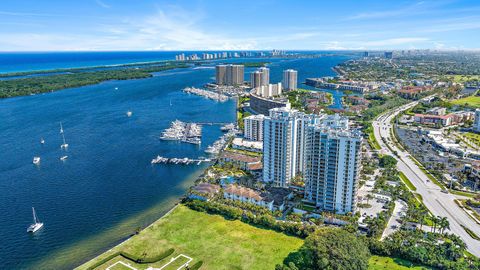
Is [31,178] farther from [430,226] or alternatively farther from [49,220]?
[430,226]

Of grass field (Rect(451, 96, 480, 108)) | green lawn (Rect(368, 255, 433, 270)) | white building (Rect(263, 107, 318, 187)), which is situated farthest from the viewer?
grass field (Rect(451, 96, 480, 108))

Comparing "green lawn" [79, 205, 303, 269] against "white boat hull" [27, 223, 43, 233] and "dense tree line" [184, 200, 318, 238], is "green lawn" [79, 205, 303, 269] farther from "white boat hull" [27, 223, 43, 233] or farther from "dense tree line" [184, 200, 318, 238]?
"white boat hull" [27, 223, 43, 233]

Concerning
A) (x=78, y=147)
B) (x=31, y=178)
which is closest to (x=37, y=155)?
(x=78, y=147)

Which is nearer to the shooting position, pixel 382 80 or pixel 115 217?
pixel 115 217

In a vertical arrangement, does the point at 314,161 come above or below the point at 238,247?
above

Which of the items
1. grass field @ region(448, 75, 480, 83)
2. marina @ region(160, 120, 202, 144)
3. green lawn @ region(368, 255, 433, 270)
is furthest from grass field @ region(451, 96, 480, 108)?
green lawn @ region(368, 255, 433, 270)

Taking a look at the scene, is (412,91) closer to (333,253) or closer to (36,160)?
(333,253)

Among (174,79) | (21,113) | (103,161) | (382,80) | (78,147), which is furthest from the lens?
(174,79)

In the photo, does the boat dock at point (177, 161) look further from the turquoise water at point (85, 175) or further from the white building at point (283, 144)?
the white building at point (283, 144)
